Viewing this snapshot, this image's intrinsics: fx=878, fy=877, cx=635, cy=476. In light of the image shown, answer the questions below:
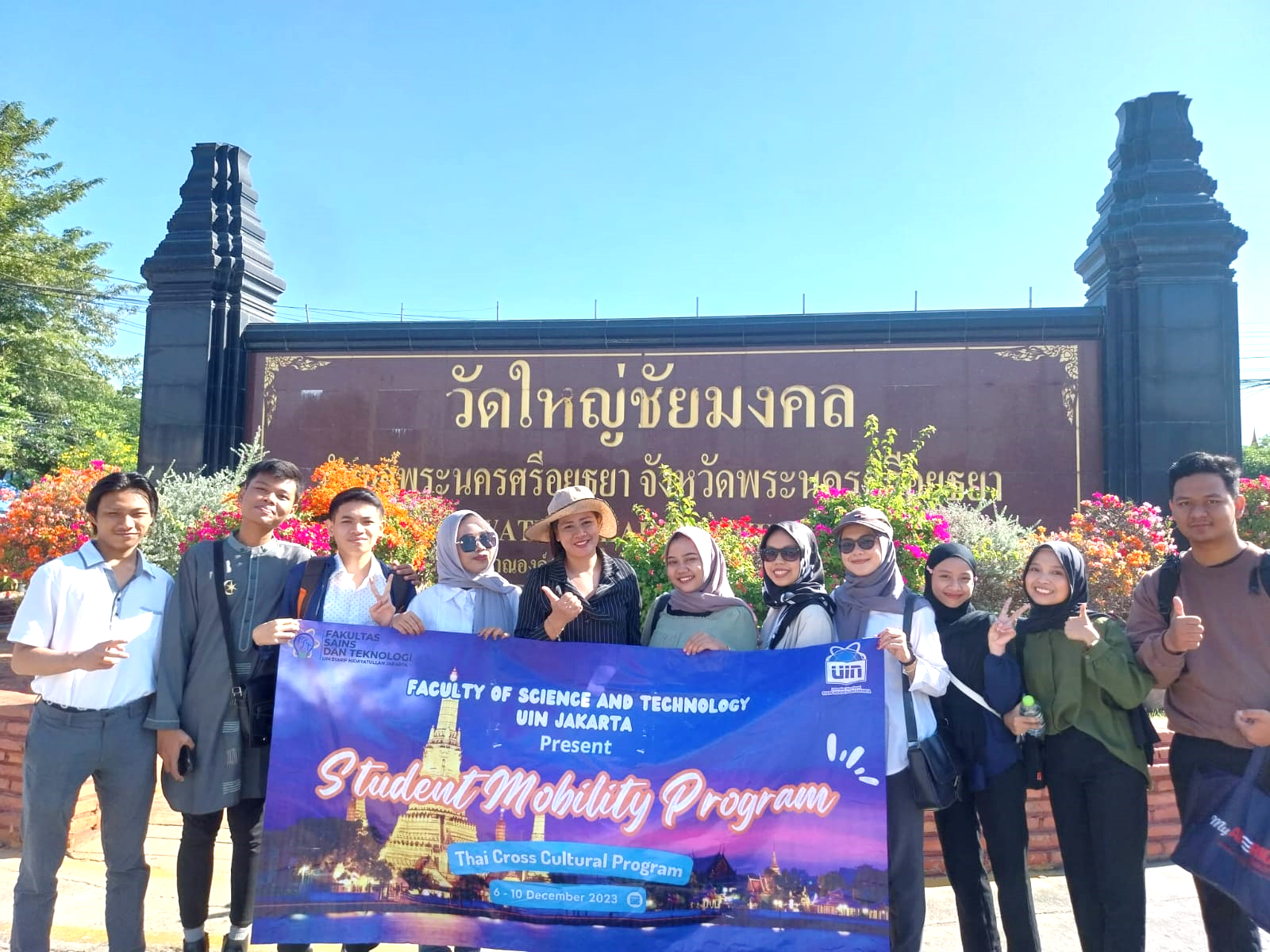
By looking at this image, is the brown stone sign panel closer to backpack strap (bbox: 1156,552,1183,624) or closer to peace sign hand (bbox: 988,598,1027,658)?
backpack strap (bbox: 1156,552,1183,624)

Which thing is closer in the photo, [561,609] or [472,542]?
[561,609]

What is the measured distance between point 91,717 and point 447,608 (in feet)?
4.03

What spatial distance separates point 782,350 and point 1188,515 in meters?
6.00

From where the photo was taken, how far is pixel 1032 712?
9.71 feet

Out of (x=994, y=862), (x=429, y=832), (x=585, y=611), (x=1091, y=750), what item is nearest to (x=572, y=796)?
(x=429, y=832)

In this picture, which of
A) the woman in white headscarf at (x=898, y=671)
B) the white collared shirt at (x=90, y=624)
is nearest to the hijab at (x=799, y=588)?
the woman in white headscarf at (x=898, y=671)

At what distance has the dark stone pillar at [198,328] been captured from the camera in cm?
962

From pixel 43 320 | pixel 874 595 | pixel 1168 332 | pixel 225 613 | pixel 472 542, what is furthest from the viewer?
pixel 43 320

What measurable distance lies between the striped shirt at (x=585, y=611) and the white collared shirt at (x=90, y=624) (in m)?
1.31

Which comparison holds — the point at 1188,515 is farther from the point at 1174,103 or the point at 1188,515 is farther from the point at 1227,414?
the point at 1174,103

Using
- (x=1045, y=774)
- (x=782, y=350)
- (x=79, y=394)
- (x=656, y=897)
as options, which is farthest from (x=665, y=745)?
(x=79, y=394)

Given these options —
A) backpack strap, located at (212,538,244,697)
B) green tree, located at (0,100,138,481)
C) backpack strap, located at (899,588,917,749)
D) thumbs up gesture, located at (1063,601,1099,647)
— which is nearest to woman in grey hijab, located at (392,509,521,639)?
backpack strap, located at (212,538,244,697)

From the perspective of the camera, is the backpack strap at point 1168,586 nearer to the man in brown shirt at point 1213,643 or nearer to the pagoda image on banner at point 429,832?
the man in brown shirt at point 1213,643

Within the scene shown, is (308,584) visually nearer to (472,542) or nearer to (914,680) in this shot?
(472,542)
